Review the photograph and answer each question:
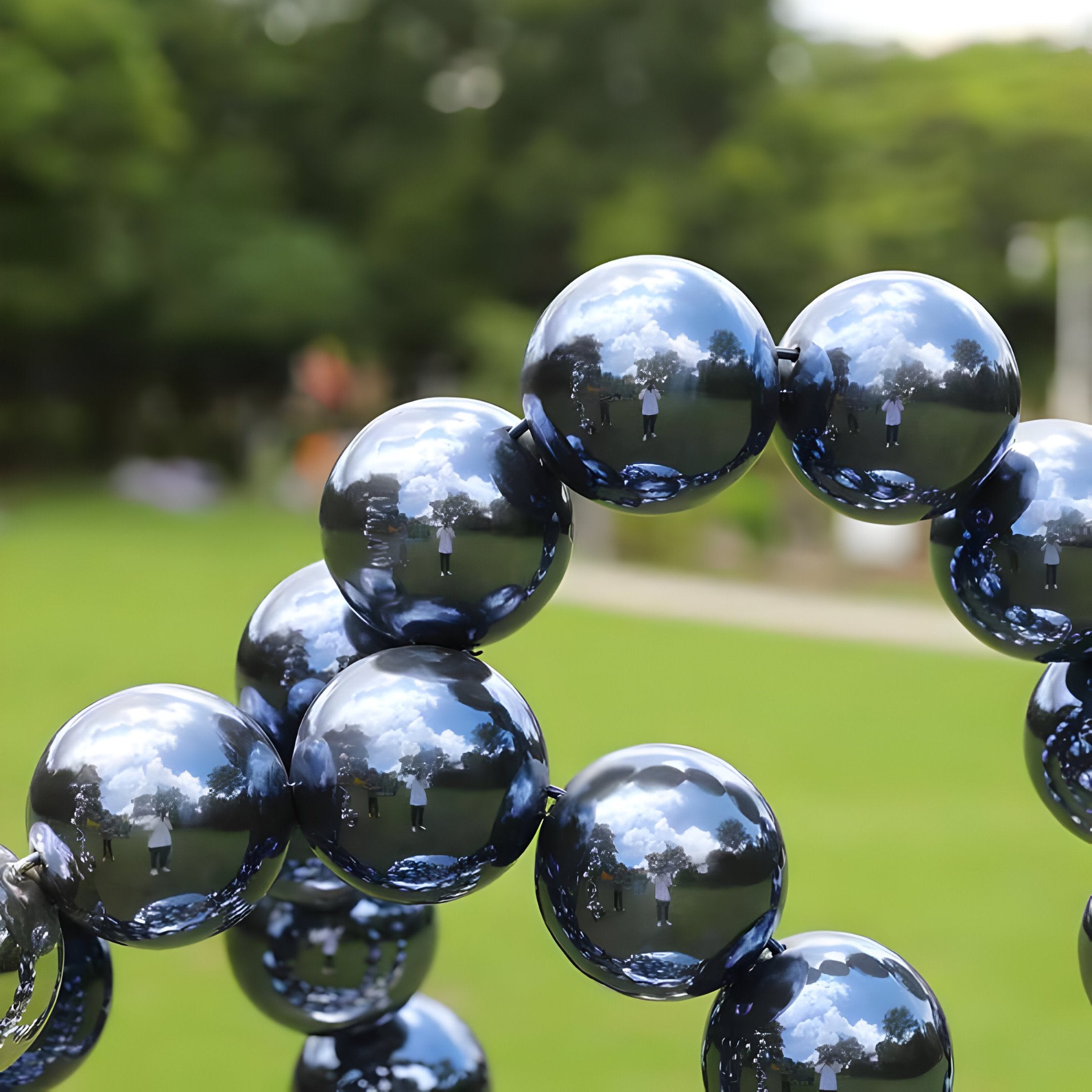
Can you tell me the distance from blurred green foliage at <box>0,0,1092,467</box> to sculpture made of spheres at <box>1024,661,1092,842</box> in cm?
1246

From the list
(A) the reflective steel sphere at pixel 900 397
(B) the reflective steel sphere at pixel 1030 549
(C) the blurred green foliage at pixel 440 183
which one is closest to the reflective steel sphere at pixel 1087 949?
(B) the reflective steel sphere at pixel 1030 549

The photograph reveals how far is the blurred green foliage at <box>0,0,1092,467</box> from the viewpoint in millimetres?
14539

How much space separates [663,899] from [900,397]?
1.16 feet

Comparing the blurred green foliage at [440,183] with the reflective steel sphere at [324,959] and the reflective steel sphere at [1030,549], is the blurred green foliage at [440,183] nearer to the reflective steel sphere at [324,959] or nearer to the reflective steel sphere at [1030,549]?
the reflective steel sphere at [324,959]

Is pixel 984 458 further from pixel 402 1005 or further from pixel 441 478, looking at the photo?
pixel 402 1005

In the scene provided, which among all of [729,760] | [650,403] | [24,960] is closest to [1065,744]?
[650,403]

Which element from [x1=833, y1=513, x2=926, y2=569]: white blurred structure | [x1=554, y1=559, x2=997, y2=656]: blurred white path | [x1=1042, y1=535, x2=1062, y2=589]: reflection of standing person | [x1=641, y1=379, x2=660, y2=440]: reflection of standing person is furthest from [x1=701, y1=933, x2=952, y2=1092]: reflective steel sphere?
[x1=833, y1=513, x2=926, y2=569]: white blurred structure

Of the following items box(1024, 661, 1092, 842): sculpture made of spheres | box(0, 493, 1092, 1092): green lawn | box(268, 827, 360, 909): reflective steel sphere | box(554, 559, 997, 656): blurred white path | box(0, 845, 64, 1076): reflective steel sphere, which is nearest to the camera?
box(0, 845, 64, 1076): reflective steel sphere

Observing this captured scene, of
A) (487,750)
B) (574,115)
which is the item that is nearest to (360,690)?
(487,750)

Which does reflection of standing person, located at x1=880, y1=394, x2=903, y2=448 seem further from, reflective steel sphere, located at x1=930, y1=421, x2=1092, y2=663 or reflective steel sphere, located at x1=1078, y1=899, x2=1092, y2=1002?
reflective steel sphere, located at x1=1078, y1=899, x2=1092, y2=1002

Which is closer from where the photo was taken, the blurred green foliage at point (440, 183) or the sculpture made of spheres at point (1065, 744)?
the sculpture made of spheres at point (1065, 744)

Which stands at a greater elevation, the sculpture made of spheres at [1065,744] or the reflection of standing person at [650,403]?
the reflection of standing person at [650,403]

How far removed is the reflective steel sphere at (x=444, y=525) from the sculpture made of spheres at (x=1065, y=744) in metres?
0.38

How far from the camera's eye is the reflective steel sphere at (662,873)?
0.83m
